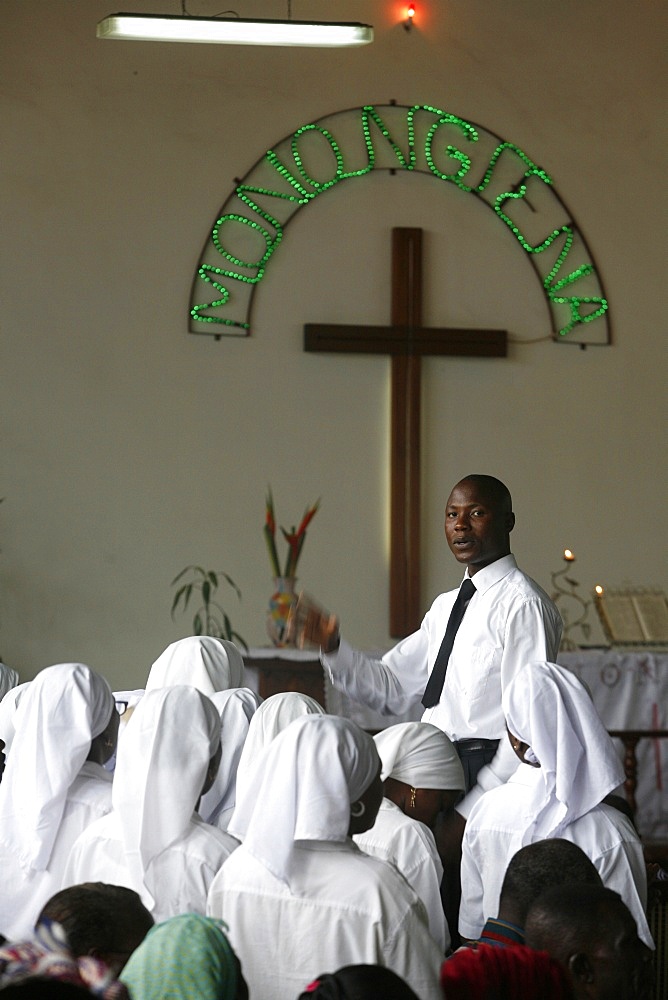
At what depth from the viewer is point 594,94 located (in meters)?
8.20

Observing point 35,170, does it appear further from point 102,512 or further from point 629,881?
point 629,881

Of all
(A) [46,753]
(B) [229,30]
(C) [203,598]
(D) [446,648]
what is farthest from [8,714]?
(B) [229,30]

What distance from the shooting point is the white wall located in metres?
7.64

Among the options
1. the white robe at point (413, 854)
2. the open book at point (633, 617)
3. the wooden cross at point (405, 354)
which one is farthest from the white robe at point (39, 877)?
the wooden cross at point (405, 354)

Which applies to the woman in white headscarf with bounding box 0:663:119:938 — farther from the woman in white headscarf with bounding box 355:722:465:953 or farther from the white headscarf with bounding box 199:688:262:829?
the woman in white headscarf with bounding box 355:722:465:953

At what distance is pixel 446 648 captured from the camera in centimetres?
421

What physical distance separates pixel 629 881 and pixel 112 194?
5849mm

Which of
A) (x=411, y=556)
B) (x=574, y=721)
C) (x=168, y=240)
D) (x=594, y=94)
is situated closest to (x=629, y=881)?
(x=574, y=721)

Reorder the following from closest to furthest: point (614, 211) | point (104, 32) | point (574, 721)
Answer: point (574, 721) < point (104, 32) < point (614, 211)

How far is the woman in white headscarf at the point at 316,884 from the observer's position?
7.52 ft

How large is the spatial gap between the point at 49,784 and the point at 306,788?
112 cm

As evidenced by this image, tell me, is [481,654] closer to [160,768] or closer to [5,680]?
[160,768]

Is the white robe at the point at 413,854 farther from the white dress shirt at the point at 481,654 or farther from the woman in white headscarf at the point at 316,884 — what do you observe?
the white dress shirt at the point at 481,654

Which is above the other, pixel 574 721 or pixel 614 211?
pixel 614 211
